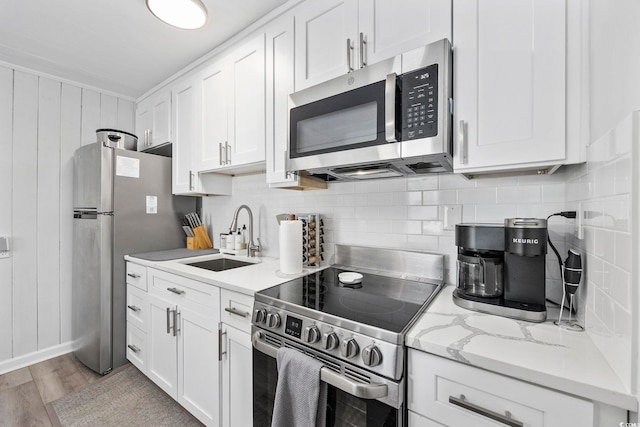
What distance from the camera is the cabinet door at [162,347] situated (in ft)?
5.59

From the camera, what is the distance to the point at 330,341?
946 millimetres

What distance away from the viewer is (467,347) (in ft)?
2.54

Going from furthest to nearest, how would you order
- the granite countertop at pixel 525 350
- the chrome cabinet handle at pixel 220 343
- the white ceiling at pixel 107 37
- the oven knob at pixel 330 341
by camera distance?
1. the white ceiling at pixel 107 37
2. the chrome cabinet handle at pixel 220 343
3. the oven knob at pixel 330 341
4. the granite countertop at pixel 525 350

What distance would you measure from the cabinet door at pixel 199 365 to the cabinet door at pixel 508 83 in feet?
4.76

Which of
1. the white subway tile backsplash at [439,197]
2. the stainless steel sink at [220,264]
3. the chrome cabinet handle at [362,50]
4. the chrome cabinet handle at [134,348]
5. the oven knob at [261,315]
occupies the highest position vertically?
the chrome cabinet handle at [362,50]

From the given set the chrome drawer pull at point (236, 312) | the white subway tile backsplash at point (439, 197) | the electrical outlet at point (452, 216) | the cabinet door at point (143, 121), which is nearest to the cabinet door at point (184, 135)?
the cabinet door at point (143, 121)

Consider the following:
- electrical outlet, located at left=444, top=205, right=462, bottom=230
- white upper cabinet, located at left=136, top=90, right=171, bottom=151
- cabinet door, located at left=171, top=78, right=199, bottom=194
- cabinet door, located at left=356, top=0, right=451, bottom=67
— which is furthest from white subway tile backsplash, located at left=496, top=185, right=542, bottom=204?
white upper cabinet, located at left=136, top=90, right=171, bottom=151

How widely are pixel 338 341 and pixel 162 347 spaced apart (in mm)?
1454

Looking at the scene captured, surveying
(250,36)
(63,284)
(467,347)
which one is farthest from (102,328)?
(467,347)

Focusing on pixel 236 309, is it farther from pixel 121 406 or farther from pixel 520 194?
pixel 520 194

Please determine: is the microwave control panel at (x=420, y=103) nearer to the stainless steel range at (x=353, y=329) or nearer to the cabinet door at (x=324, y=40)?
the cabinet door at (x=324, y=40)

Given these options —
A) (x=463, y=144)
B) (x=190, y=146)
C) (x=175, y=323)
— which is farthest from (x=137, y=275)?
(x=463, y=144)

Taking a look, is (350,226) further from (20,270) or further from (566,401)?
(20,270)

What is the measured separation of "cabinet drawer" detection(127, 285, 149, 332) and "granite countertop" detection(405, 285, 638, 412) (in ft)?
6.30
